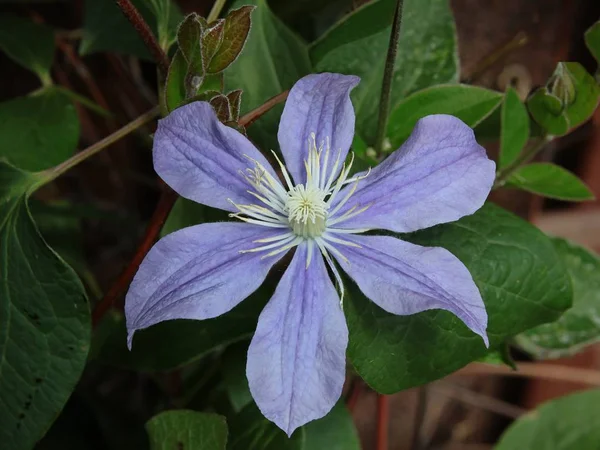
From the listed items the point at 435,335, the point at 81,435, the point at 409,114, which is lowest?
the point at 81,435

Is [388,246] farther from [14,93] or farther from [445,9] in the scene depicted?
[14,93]

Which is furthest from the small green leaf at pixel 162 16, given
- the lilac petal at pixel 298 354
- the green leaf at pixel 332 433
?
the green leaf at pixel 332 433

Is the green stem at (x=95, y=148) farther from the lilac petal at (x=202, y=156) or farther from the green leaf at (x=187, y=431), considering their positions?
the green leaf at (x=187, y=431)

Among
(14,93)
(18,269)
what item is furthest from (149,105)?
(18,269)

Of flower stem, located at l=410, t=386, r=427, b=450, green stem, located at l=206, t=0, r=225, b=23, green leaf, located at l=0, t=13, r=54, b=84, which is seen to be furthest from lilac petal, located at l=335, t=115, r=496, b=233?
flower stem, located at l=410, t=386, r=427, b=450

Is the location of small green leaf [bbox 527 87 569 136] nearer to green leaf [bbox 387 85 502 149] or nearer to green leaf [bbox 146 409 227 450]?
green leaf [bbox 387 85 502 149]
